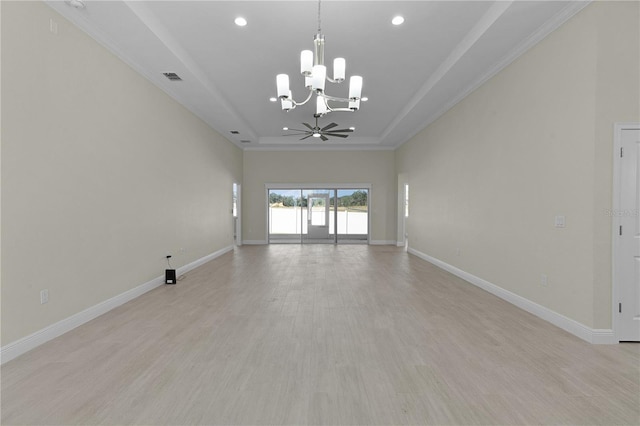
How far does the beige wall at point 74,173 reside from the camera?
104 inches

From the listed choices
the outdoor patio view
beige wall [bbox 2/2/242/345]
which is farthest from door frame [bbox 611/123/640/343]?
the outdoor patio view

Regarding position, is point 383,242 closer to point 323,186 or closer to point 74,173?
point 323,186

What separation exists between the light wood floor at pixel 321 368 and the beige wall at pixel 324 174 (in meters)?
6.58

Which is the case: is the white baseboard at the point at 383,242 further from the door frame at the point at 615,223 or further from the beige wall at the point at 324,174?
the door frame at the point at 615,223

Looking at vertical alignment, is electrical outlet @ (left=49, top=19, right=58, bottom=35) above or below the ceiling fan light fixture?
above

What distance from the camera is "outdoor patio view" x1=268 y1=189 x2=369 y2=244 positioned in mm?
10938

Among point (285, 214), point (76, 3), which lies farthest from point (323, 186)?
point (76, 3)

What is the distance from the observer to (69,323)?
3.19m

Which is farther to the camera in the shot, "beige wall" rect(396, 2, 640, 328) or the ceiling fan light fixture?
the ceiling fan light fixture

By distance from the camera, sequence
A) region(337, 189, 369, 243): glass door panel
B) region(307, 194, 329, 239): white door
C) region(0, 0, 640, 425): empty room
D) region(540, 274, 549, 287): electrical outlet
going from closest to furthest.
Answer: region(0, 0, 640, 425): empty room
region(540, 274, 549, 287): electrical outlet
region(337, 189, 369, 243): glass door panel
region(307, 194, 329, 239): white door

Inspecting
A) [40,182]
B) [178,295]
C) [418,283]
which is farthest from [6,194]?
[418,283]

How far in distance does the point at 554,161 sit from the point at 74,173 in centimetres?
530

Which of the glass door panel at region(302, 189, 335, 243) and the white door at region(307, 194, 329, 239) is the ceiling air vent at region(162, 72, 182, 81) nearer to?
the glass door panel at region(302, 189, 335, 243)

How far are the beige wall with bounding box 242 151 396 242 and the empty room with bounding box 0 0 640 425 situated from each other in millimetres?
4598
